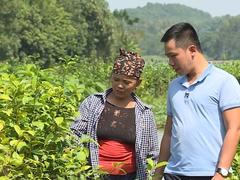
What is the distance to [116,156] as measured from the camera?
12.1 feet

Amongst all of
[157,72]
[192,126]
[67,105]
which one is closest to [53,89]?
[67,105]

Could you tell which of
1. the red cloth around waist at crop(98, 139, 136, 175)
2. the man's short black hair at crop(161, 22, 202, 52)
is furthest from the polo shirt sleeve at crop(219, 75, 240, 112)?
the red cloth around waist at crop(98, 139, 136, 175)

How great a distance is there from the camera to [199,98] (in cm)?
316

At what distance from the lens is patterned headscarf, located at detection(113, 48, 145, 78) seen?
3.65 metres

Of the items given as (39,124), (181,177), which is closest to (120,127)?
(181,177)

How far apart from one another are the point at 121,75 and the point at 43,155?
0.74 m

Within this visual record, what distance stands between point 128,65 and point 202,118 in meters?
0.67

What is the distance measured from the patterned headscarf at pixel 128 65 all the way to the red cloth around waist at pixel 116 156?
386mm

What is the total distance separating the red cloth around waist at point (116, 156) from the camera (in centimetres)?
368

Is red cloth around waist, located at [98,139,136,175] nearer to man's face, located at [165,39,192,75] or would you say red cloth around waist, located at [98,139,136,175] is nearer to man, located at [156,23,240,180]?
man, located at [156,23,240,180]

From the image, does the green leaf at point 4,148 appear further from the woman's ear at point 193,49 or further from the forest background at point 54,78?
the woman's ear at point 193,49

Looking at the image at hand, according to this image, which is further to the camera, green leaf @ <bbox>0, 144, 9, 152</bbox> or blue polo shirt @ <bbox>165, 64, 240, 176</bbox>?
blue polo shirt @ <bbox>165, 64, 240, 176</bbox>

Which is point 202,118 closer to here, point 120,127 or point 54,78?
point 120,127

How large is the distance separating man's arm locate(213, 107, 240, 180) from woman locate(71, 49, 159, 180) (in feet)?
2.25
